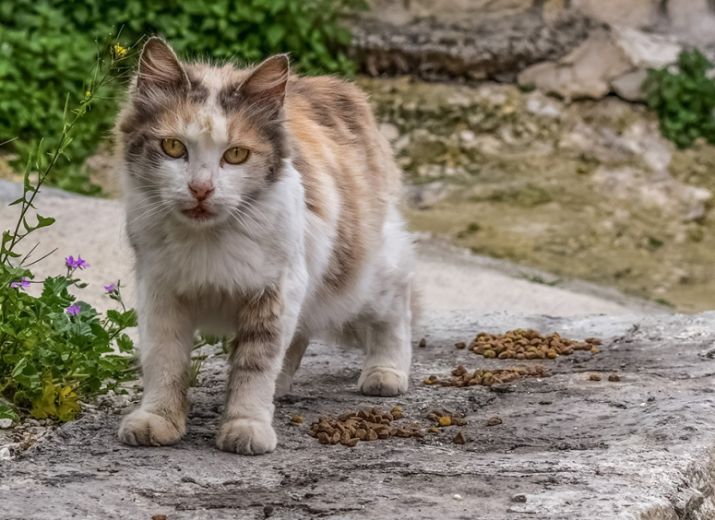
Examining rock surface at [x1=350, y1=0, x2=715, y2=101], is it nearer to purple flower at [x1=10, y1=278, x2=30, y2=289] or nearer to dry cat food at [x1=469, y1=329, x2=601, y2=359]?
dry cat food at [x1=469, y1=329, x2=601, y2=359]

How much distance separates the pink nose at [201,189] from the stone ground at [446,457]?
71 cm

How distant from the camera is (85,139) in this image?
33.4 ft

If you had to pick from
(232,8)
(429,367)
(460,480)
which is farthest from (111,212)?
(460,480)

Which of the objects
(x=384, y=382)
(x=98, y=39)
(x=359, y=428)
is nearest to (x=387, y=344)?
(x=384, y=382)

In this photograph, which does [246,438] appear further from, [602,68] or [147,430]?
[602,68]

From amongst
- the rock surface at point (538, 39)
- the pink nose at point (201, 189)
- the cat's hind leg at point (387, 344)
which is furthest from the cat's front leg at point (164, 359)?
the rock surface at point (538, 39)

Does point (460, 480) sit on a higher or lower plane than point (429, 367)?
higher

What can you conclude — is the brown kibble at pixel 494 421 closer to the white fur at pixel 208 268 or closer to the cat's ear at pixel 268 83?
the white fur at pixel 208 268

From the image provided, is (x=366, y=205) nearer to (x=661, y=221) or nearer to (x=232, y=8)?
(x=661, y=221)

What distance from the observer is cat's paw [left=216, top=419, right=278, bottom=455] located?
3.41 meters

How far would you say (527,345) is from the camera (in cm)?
498

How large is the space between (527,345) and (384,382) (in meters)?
0.94

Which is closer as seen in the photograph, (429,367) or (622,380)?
(622,380)

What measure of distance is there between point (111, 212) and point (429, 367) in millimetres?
4001
